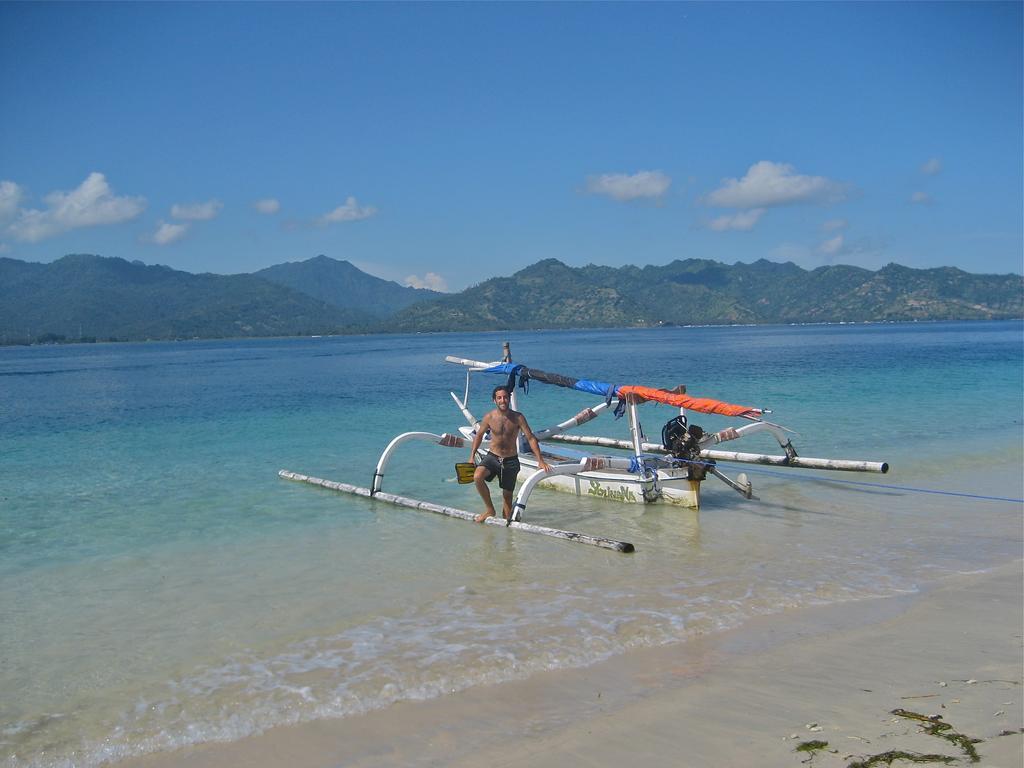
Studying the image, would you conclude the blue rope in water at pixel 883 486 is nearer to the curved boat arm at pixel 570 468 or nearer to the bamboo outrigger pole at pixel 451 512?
the curved boat arm at pixel 570 468

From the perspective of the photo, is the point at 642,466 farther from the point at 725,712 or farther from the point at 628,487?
the point at 725,712

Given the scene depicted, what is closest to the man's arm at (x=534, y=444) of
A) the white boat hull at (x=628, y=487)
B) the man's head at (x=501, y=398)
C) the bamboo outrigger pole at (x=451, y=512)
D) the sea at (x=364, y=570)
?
the man's head at (x=501, y=398)

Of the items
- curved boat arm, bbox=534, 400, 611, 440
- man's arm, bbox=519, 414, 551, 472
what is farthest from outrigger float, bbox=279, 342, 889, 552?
curved boat arm, bbox=534, 400, 611, 440

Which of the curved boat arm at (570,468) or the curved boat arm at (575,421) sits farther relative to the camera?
the curved boat arm at (575,421)

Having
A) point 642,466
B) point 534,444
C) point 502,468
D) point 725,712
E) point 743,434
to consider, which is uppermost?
point 534,444

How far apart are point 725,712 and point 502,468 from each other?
20.2 feet

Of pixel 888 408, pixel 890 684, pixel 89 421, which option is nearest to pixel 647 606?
pixel 890 684

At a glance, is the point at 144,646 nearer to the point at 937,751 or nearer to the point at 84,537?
the point at 84,537

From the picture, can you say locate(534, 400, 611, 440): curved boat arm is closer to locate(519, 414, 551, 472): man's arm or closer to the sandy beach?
locate(519, 414, 551, 472): man's arm

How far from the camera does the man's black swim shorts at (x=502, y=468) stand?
10844mm

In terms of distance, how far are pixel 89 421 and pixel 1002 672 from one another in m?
27.7

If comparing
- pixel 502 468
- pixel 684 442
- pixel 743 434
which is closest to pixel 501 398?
pixel 502 468

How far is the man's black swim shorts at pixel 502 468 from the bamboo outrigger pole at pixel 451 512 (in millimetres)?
496

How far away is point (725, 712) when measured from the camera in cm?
496
